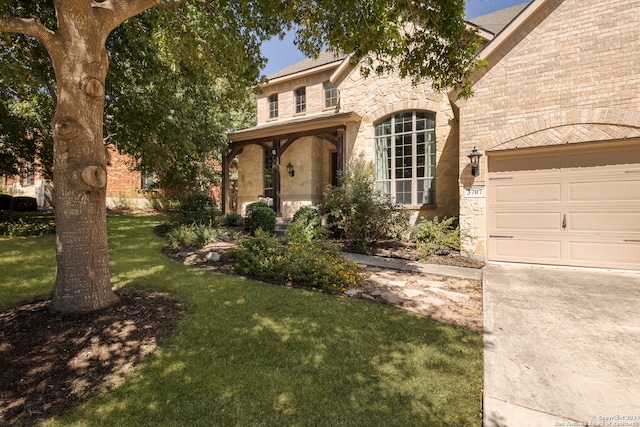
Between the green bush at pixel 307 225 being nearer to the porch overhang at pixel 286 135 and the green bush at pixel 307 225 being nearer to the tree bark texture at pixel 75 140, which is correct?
the porch overhang at pixel 286 135

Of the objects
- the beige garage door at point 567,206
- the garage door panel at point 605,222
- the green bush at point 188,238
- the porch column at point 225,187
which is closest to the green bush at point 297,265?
the green bush at point 188,238

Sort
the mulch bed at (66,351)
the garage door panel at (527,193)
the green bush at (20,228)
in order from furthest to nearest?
the green bush at (20,228) < the garage door panel at (527,193) < the mulch bed at (66,351)

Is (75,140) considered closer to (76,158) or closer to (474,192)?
(76,158)

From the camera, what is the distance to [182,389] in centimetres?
242

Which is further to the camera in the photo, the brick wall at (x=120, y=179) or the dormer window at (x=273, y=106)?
the brick wall at (x=120, y=179)

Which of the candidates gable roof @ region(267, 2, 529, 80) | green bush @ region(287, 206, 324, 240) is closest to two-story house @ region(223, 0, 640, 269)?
gable roof @ region(267, 2, 529, 80)

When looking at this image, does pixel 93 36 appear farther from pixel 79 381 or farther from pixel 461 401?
pixel 461 401

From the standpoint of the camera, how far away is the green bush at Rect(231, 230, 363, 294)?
202 inches

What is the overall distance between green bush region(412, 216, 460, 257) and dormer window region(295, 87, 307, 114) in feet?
30.6

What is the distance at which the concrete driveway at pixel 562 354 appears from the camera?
2182 millimetres

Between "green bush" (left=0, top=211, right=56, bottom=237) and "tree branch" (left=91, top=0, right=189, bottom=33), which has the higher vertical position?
"tree branch" (left=91, top=0, right=189, bottom=33)

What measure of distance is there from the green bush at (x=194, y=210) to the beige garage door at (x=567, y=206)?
8909 millimetres

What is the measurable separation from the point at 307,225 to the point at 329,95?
7.68 metres

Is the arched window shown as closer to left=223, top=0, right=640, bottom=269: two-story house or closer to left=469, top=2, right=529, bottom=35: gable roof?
left=223, top=0, right=640, bottom=269: two-story house
